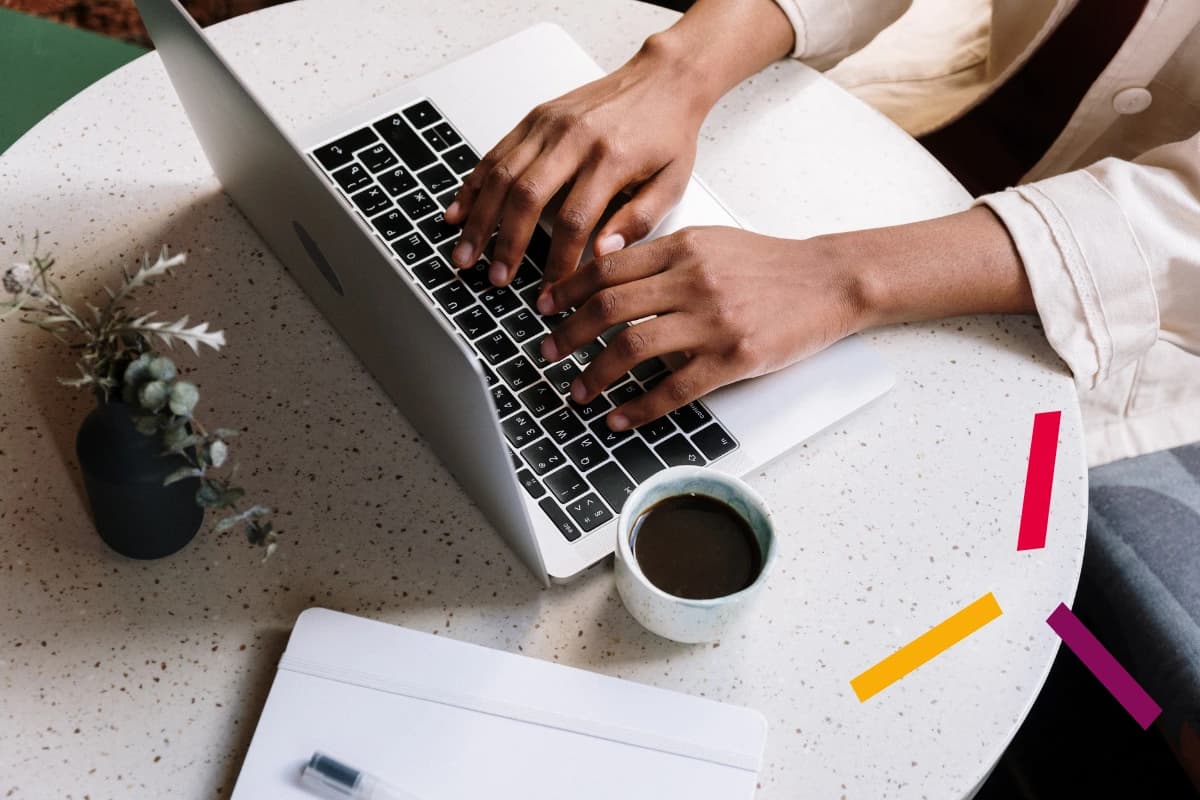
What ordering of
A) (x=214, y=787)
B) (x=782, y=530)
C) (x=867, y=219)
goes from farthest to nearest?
(x=867, y=219) → (x=782, y=530) → (x=214, y=787)

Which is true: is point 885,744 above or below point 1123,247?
below

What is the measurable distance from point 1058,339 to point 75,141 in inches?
32.1

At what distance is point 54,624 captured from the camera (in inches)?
25.8

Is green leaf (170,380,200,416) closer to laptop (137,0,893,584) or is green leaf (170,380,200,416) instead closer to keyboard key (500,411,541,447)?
laptop (137,0,893,584)

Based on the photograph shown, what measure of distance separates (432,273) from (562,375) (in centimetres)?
14

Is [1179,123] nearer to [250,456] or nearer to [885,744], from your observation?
[885,744]

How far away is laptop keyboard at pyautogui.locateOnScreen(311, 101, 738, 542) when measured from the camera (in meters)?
0.70

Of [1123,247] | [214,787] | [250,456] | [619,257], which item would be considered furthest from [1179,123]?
[214,787]

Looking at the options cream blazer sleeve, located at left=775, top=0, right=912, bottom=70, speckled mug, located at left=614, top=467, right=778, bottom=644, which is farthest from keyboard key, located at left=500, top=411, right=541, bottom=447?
cream blazer sleeve, located at left=775, top=0, right=912, bottom=70

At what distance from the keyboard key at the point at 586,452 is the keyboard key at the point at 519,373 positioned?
0.06 metres

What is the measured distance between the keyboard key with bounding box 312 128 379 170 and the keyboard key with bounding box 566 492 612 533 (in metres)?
0.36

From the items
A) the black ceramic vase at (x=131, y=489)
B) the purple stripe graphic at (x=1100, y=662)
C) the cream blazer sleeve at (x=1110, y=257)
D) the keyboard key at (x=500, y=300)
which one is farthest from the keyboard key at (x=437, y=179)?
the purple stripe graphic at (x=1100, y=662)

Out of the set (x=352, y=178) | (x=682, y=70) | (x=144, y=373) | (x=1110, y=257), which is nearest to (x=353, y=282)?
(x=144, y=373)

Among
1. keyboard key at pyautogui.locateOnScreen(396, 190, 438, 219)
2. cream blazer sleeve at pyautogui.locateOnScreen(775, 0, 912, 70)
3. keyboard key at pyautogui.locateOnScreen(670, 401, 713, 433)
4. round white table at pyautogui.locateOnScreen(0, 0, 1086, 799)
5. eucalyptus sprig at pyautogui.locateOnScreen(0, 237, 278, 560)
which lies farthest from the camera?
cream blazer sleeve at pyautogui.locateOnScreen(775, 0, 912, 70)
